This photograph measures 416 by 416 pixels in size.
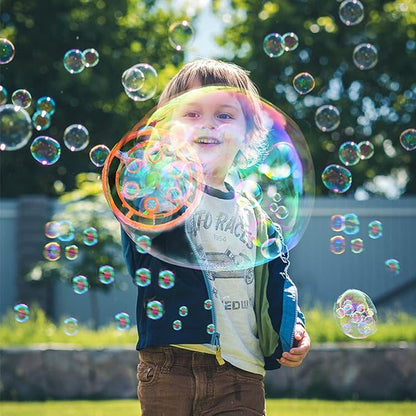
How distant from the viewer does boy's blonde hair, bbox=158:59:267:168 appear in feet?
8.16

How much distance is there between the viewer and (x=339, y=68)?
45.7 feet

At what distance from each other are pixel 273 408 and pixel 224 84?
10.8ft

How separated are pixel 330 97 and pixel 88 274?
779 cm

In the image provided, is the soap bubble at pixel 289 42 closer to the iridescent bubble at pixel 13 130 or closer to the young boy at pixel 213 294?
the young boy at pixel 213 294

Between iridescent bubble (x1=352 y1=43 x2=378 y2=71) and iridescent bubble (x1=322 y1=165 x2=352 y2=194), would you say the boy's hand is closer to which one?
iridescent bubble (x1=322 y1=165 x2=352 y2=194)

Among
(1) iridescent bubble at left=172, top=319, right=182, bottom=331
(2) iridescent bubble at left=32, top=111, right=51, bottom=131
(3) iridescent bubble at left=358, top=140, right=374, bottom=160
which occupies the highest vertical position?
(2) iridescent bubble at left=32, top=111, right=51, bottom=131

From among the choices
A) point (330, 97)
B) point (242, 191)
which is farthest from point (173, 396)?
point (330, 97)

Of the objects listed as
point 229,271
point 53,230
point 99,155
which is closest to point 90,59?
point 99,155

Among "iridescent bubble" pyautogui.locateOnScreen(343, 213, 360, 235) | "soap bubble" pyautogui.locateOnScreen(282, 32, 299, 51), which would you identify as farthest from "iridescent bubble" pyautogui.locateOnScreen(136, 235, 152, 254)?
"soap bubble" pyautogui.locateOnScreen(282, 32, 299, 51)

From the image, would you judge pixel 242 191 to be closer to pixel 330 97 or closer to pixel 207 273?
pixel 207 273

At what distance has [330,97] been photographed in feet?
45.7

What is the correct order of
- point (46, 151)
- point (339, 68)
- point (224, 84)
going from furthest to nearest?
1. point (339, 68)
2. point (46, 151)
3. point (224, 84)

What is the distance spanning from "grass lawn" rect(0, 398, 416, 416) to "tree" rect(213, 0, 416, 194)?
7.79 meters

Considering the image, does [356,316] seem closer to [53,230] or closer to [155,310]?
[155,310]
